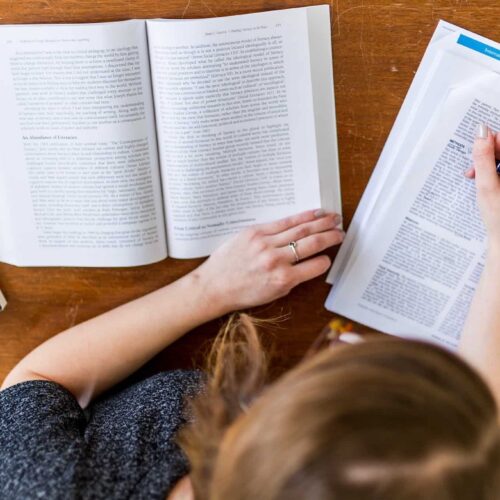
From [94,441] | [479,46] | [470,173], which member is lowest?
[94,441]

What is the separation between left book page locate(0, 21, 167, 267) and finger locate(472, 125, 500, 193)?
0.38 meters

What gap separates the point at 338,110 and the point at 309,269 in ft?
0.63

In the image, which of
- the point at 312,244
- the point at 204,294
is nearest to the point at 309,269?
the point at 312,244

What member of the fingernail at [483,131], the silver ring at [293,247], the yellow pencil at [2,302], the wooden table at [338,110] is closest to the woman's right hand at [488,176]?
the fingernail at [483,131]

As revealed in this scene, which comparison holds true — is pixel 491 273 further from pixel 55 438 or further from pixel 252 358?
pixel 55 438

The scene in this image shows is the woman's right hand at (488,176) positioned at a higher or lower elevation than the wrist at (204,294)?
higher

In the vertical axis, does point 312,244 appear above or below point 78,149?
below

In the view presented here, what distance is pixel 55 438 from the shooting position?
2.43ft

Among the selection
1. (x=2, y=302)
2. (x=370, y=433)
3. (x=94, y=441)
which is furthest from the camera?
(x=2, y=302)

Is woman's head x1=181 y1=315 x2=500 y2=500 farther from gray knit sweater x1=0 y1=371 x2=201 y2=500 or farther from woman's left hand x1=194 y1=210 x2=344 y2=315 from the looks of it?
woman's left hand x1=194 y1=210 x2=344 y2=315

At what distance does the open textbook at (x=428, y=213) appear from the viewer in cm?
78

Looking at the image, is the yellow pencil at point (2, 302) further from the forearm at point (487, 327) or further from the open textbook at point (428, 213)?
the forearm at point (487, 327)

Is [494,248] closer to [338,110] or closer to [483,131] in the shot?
[483,131]

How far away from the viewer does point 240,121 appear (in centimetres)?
81
